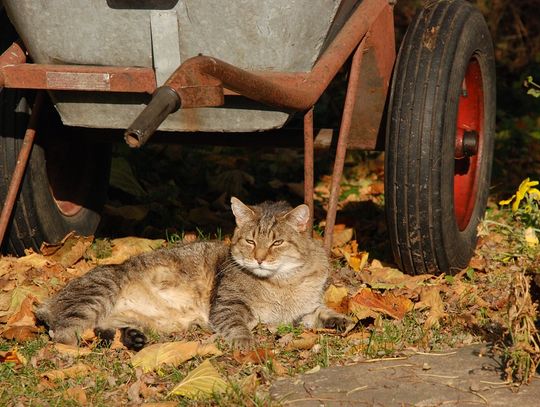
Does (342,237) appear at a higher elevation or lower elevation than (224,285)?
higher

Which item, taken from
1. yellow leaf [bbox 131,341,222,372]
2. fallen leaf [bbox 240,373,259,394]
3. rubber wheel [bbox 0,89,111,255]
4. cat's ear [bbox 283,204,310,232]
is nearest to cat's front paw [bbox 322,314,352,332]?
cat's ear [bbox 283,204,310,232]

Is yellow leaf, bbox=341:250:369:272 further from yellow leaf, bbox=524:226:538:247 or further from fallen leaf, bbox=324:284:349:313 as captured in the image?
yellow leaf, bbox=524:226:538:247

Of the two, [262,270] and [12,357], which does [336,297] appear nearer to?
[262,270]

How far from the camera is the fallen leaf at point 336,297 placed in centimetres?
425

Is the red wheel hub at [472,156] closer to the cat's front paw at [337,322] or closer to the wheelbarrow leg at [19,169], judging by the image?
the cat's front paw at [337,322]

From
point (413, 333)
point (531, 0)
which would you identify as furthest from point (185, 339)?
point (531, 0)

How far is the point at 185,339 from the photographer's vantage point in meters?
3.96

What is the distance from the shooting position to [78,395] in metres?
3.30

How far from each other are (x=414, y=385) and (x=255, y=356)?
0.63 m

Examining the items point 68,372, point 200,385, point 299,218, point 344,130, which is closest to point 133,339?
point 68,372

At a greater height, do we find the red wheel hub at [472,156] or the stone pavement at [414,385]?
the red wheel hub at [472,156]

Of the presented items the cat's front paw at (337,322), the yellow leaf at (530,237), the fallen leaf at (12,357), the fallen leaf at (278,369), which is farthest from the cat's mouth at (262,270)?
the yellow leaf at (530,237)

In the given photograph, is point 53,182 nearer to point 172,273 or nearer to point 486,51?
point 172,273

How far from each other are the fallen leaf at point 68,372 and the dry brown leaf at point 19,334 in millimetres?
395
